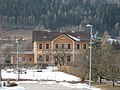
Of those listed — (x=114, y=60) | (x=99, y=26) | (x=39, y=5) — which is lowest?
(x=114, y=60)

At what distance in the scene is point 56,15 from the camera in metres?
143

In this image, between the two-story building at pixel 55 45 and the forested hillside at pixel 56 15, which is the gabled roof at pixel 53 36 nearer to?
the two-story building at pixel 55 45

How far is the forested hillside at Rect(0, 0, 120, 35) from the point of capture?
13725cm

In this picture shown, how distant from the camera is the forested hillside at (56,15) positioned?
450ft

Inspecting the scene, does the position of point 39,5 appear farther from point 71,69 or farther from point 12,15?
point 71,69

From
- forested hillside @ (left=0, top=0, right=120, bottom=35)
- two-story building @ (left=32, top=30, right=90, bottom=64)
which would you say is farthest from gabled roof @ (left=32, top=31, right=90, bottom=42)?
forested hillside @ (left=0, top=0, right=120, bottom=35)

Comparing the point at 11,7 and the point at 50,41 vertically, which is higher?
the point at 11,7

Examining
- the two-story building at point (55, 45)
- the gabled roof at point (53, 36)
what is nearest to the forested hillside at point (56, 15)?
the gabled roof at point (53, 36)

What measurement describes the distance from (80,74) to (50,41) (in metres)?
30.9

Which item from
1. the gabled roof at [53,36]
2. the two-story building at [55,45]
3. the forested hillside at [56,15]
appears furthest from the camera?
the forested hillside at [56,15]

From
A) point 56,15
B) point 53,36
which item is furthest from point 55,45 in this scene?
point 56,15

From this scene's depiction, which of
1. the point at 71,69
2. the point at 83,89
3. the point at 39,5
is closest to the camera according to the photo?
the point at 83,89

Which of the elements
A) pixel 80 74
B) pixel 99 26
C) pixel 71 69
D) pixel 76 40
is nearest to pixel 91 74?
pixel 80 74

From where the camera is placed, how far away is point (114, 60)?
35.0m
